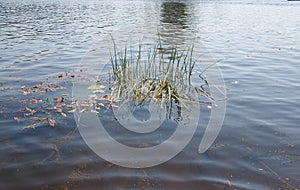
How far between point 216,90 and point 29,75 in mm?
7635

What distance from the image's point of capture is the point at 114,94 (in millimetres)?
9531

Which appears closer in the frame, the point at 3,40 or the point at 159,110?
the point at 159,110

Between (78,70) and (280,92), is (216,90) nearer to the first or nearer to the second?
(280,92)

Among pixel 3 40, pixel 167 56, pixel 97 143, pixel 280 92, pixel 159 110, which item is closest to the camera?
pixel 97 143

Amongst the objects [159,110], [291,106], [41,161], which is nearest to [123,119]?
[159,110]

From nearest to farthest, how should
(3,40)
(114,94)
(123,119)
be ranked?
(123,119)
(114,94)
(3,40)

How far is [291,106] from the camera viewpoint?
9.09m

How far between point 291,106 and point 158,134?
465 cm

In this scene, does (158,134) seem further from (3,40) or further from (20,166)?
(3,40)

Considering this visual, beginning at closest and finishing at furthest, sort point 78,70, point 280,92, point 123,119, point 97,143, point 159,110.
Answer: point 97,143 < point 123,119 < point 159,110 < point 280,92 < point 78,70

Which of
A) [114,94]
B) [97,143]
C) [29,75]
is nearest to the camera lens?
[97,143]

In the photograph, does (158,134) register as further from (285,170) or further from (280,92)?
(280,92)

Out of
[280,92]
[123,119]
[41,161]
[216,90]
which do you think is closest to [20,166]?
[41,161]

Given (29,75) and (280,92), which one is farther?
(29,75)
